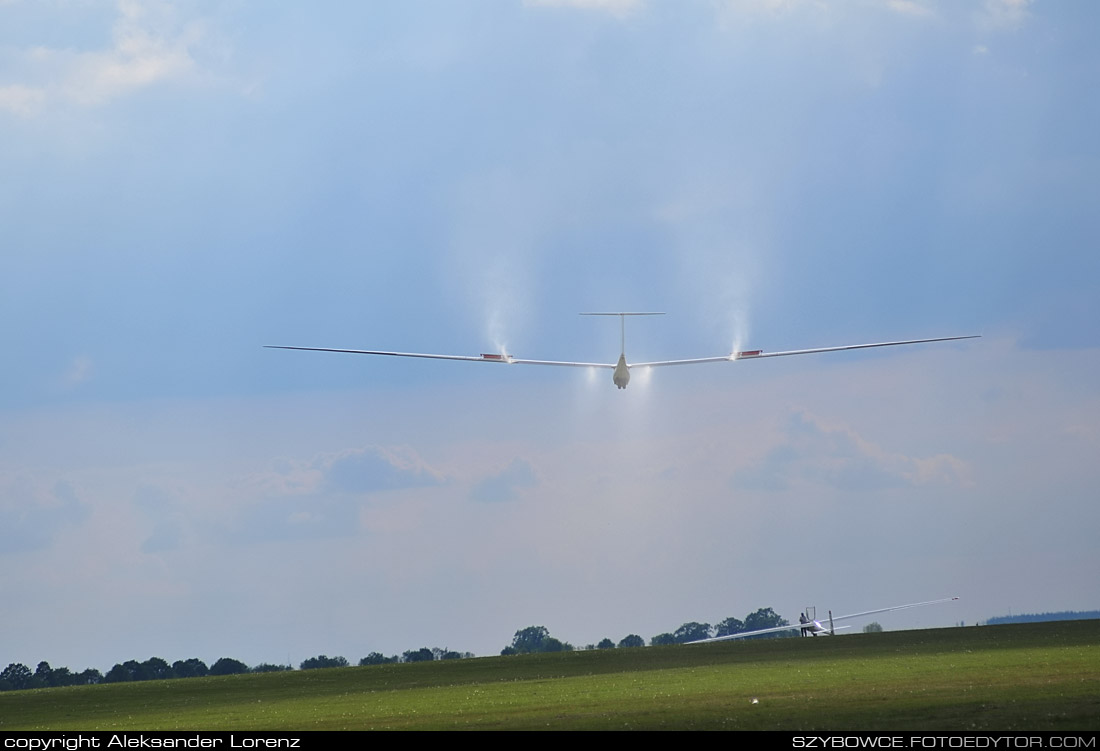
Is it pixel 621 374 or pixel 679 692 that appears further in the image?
pixel 621 374

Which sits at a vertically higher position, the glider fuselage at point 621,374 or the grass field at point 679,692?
the glider fuselage at point 621,374

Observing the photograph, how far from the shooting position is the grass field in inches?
1727

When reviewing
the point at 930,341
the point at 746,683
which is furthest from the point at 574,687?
the point at 930,341

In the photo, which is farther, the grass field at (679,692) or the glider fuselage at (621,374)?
the glider fuselage at (621,374)

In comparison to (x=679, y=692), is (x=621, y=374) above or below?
above

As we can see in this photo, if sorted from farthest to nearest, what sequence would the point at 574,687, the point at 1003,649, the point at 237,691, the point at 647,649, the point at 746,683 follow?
the point at 647,649
the point at 237,691
the point at 1003,649
the point at 574,687
the point at 746,683

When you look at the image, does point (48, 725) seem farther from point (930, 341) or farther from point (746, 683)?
point (930, 341)

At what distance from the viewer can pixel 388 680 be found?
78.7 metres

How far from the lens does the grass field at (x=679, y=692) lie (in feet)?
144

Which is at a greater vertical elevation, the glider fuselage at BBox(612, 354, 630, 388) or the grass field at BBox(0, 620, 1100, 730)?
the glider fuselage at BBox(612, 354, 630, 388)

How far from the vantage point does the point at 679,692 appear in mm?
56062

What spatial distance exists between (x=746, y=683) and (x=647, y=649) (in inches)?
1357

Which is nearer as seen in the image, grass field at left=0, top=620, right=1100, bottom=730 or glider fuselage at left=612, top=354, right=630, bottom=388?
grass field at left=0, top=620, right=1100, bottom=730
